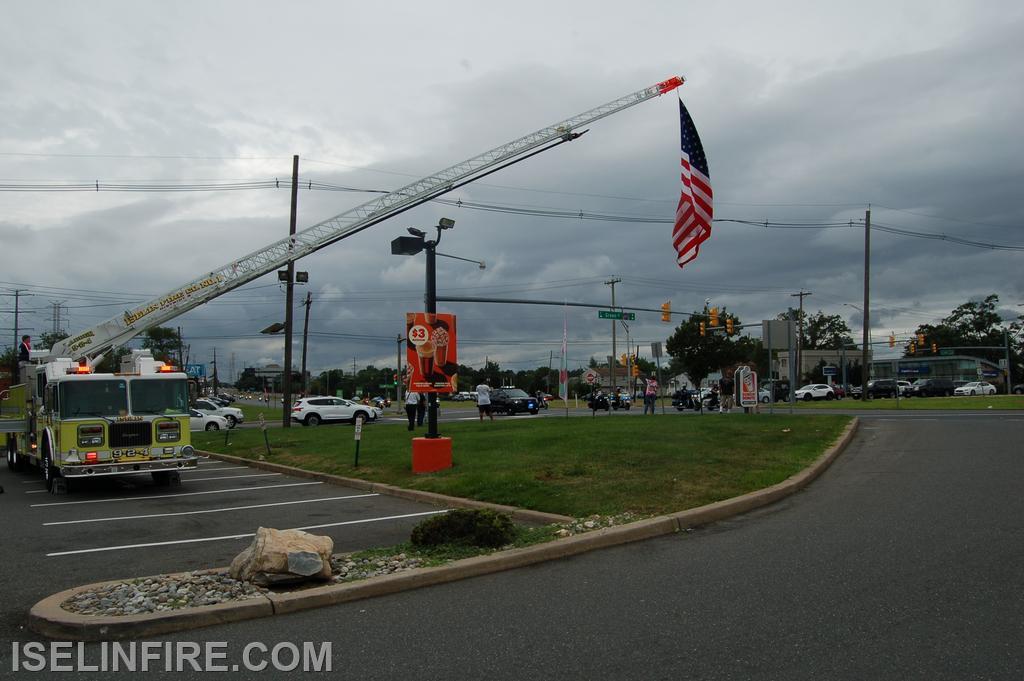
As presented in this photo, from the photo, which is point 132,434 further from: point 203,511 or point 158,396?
point 203,511

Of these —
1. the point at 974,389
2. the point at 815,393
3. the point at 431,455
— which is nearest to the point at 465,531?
the point at 431,455

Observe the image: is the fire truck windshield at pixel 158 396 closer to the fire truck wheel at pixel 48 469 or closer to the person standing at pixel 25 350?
the fire truck wheel at pixel 48 469

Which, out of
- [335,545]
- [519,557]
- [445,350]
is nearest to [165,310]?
[445,350]

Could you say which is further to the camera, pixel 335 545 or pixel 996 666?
pixel 335 545

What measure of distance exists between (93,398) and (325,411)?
2671 cm

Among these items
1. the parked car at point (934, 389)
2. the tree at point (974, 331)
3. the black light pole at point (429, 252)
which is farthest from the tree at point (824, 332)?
the black light pole at point (429, 252)

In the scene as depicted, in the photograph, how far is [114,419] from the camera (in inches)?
605

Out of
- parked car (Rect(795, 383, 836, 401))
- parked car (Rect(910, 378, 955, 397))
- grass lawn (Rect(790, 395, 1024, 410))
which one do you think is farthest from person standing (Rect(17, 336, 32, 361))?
parked car (Rect(910, 378, 955, 397))

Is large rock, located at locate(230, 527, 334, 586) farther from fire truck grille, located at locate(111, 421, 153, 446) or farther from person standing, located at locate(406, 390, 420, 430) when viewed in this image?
person standing, located at locate(406, 390, 420, 430)

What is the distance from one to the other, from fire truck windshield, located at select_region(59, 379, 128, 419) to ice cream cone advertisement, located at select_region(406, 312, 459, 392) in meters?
5.60

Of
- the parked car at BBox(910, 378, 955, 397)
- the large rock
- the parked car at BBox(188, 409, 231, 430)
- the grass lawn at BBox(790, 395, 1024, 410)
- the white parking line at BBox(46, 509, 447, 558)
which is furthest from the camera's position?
the parked car at BBox(910, 378, 955, 397)

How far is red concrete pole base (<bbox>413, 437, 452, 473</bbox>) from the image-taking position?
14945mm

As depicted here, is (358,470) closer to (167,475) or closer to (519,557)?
(167,475)

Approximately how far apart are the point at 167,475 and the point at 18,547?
22.1 ft
